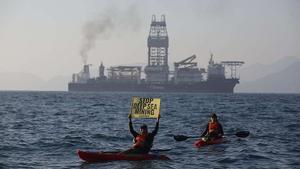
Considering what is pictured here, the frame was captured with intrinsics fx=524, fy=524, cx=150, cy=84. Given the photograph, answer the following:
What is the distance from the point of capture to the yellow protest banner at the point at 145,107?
2212 centimetres

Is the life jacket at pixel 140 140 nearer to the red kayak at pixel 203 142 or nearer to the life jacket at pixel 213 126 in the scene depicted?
the red kayak at pixel 203 142

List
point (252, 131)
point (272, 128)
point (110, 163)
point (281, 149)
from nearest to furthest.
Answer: point (110, 163), point (281, 149), point (252, 131), point (272, 128)

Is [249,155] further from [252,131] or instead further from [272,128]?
[272,128]

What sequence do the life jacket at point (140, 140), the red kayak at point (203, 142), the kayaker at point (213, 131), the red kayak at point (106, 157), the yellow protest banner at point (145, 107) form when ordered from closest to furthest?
the red kayak at point (106, 157) < the life jacket at point (140, 140) < the yellow protest banner at point (145, 107) < the red kayak at point (203, 142) < the kayaker at point (213, 131)

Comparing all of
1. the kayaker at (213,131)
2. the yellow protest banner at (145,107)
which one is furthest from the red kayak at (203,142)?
the yellow protest banner at (145,107)

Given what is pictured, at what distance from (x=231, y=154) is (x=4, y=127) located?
1973 cm

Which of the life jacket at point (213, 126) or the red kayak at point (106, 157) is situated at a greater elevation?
the life jacket at point (213, 126)

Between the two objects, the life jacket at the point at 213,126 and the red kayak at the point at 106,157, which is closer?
the red kayak at the point at 106,157

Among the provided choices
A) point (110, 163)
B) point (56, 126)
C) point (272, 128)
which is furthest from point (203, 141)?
point (56, 126)

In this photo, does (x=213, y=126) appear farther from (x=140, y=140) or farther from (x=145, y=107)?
(x=140, y=140)

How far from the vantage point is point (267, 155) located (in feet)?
78.4

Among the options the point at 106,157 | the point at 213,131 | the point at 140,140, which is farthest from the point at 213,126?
the point at 106,157

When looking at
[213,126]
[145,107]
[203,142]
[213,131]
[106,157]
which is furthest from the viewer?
[213,131]

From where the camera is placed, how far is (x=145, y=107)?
878 inches
